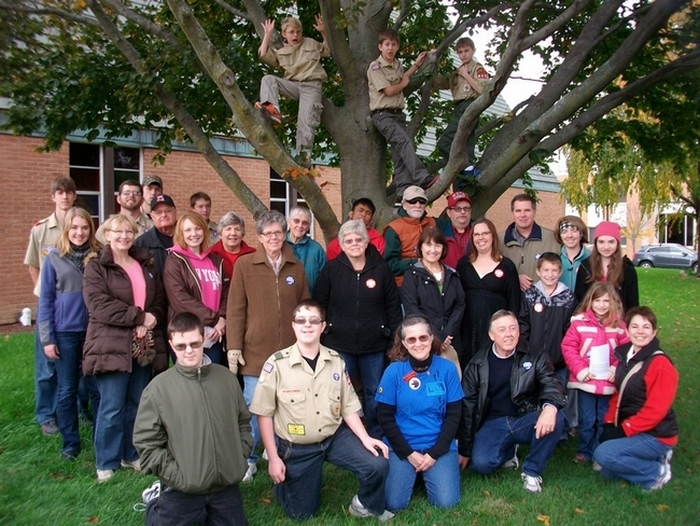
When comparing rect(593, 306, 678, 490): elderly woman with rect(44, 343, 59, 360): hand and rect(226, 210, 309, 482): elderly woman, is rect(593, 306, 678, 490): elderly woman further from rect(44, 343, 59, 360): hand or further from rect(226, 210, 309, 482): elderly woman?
rect(44, 343, 59, 360): hand

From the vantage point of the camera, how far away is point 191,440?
147 inches

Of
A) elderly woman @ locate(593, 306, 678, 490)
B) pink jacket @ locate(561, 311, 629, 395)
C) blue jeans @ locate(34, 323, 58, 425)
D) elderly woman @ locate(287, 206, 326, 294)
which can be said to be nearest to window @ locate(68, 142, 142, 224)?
blue jeans @ locate(34, 323, 58, 425)

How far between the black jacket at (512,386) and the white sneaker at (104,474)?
8.60 feet

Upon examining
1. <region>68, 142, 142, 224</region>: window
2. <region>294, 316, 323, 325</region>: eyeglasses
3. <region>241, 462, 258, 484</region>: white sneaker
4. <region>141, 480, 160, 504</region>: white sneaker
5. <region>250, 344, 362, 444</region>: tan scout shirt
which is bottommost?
<region>241, 462, 258, 484</region>: white sneaker

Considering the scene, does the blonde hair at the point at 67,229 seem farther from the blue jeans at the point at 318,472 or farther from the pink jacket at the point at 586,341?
the pink jacket at the point at 586,341

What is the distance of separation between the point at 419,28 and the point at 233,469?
18.7ft

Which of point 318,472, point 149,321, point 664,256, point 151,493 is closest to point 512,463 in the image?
point 318,472

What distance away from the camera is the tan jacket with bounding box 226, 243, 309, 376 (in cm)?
482

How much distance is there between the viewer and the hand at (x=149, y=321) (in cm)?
469

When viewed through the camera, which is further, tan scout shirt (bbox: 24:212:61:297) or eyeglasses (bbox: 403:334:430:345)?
tan scout shirt (bbox: 24:212:61:297)

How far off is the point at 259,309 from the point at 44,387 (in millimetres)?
2245

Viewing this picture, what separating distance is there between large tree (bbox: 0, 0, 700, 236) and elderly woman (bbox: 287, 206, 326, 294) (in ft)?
0.51

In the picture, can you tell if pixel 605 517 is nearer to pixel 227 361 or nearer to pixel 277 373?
pixel 277 373

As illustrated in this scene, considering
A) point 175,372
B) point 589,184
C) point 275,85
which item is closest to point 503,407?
point 175,372
